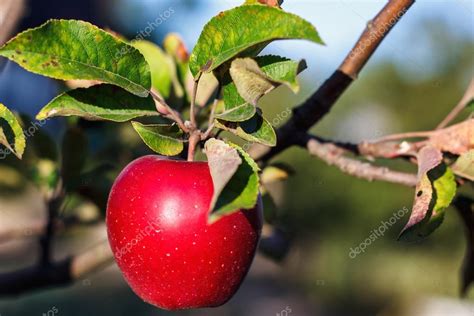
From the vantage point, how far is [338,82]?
84cm

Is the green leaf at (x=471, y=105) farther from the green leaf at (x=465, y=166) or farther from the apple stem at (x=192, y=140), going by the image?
the apple stem at (x=192, y=140)

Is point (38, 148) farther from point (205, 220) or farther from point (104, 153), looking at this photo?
point (205, 220)

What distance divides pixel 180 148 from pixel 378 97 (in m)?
5.32

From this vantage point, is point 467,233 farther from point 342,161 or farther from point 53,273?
point 53,273

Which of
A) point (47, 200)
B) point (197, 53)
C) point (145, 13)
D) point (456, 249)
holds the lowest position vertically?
point (456, 249)

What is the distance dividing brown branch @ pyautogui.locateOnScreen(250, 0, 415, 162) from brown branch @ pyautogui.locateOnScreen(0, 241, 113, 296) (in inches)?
15.1

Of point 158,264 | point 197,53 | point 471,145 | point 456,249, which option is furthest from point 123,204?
point 456,249

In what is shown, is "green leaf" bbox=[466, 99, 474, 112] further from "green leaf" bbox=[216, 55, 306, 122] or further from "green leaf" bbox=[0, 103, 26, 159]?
"green leaf" bbox=[0, 103, 26, 159]

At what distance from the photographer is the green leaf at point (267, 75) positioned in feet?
1.85

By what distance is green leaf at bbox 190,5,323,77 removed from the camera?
0.53 meters

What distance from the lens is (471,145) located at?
2.63ft

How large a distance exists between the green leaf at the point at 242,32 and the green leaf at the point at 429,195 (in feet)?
0.82
